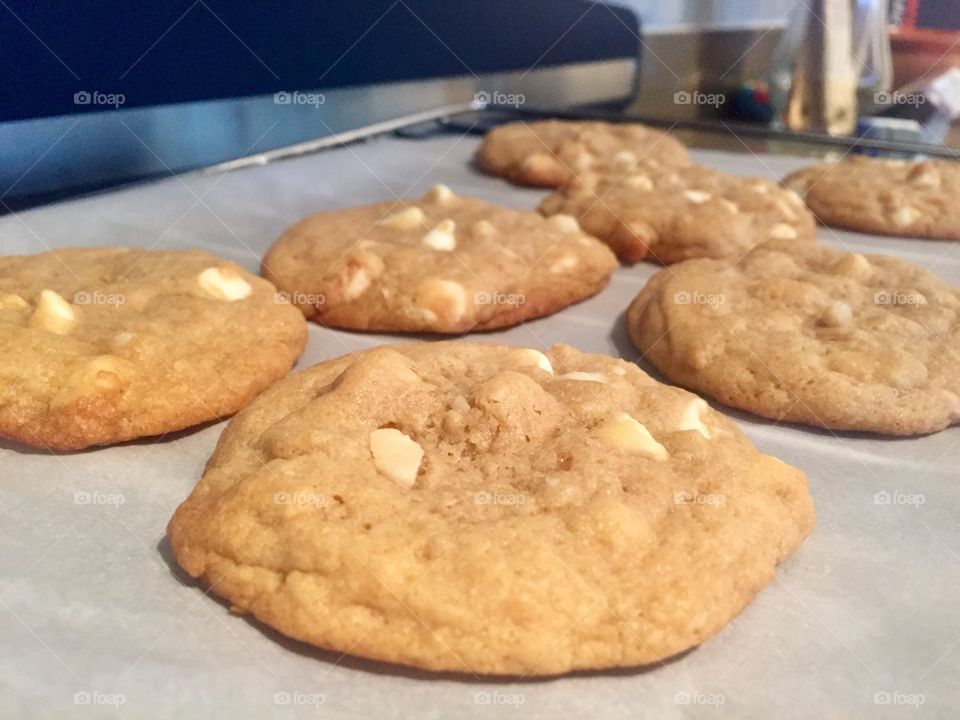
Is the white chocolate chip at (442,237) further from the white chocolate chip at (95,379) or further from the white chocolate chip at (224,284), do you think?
the white chocolate chip at (95,379)

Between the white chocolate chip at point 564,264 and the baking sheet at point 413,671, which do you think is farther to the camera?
the white chocolate chip at point 564,264

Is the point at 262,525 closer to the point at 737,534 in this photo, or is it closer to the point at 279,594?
the point at 279,594

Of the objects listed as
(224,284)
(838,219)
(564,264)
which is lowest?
(838,219)

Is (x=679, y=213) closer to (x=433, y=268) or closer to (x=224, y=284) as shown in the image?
(x=433, y=268)

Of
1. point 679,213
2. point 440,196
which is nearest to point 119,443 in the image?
point 440,196

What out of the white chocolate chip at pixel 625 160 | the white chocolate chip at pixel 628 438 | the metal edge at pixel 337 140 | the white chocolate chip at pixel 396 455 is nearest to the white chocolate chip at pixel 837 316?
the white chocolate chip at pixel 628 438

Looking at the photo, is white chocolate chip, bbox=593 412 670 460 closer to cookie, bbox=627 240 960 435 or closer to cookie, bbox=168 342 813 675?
cookie, bbox=168 342 813 675
